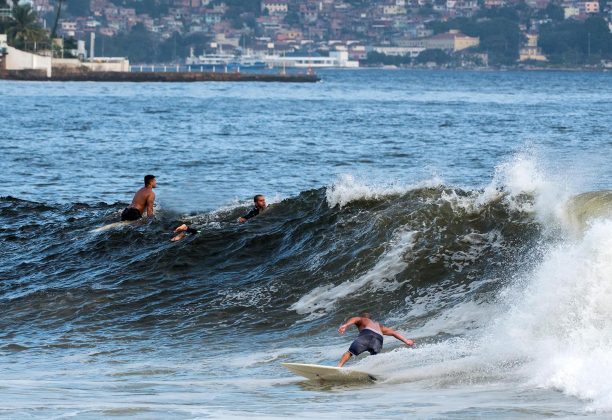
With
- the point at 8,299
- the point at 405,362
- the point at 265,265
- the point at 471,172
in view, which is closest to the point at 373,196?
the point at 265,265

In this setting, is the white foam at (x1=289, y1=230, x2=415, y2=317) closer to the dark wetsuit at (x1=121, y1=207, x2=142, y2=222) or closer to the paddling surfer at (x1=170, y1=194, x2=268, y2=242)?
the paddling surfer at (x1=170, y1=194, x2=268, y2=242)

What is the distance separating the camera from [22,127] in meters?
60.7

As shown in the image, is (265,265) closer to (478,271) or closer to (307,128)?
(478,271)

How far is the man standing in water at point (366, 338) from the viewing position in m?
13.5

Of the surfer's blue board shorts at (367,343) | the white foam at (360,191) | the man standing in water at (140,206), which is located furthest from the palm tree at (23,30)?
the surfer's blue board shorts at (367,343)

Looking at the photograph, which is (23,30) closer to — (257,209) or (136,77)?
(136,77)

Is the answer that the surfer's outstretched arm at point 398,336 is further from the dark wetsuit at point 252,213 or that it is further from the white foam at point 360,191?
the dark wetsuit at point 252,213

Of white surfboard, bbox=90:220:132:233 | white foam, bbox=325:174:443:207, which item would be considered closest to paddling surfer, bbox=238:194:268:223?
white foam, bbox=325:174:443:207

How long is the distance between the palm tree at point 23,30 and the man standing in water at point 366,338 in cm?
13182

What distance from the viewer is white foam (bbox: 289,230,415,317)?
17052 millimetres

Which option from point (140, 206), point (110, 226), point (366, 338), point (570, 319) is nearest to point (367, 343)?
point (366, 338)

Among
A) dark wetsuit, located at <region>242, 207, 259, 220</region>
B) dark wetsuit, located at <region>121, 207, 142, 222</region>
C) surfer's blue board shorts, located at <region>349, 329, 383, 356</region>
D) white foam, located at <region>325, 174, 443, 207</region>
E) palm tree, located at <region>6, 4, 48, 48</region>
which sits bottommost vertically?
surfer's blue board shorts, located at <region>349, 329, 383, 356</region>

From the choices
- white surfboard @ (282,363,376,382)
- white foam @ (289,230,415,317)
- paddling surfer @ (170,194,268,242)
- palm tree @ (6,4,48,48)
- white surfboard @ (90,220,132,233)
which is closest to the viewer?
white surfboard @ (282,363,376,382)

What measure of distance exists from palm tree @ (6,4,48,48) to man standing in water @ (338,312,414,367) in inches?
5190
